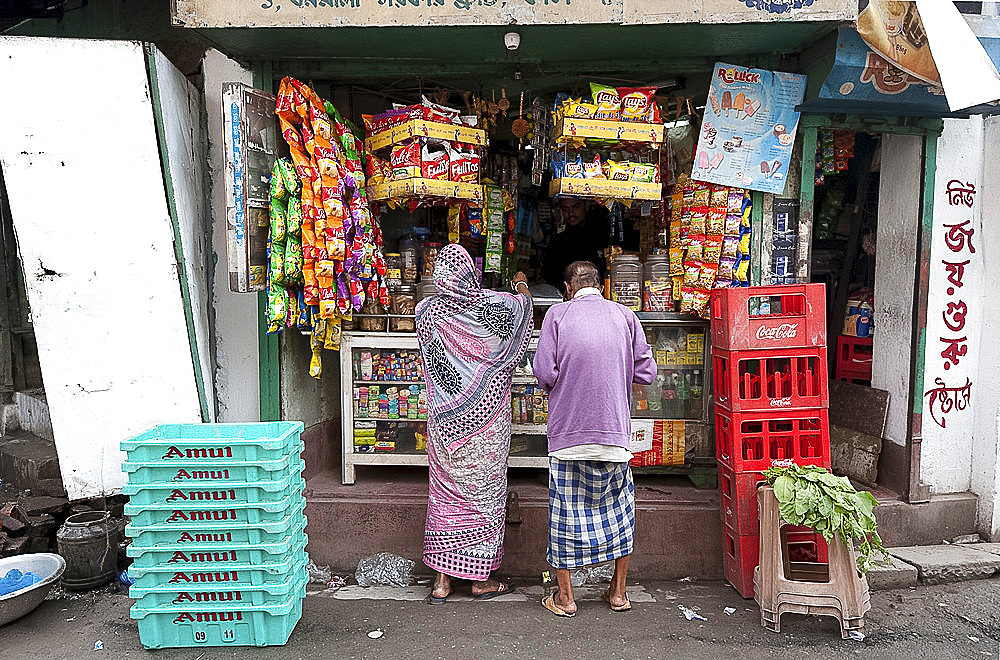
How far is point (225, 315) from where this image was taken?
4891 mm

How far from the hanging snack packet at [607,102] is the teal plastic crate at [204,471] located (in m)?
2.88

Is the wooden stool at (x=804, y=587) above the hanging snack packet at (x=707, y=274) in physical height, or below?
below

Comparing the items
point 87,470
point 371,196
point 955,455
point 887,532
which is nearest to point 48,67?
point 371,196

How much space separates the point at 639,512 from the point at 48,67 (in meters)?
4.69

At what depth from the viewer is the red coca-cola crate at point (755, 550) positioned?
4.06 m

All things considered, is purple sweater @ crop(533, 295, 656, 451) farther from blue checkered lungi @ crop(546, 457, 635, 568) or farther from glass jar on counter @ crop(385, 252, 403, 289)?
glass jar on counter @ crop(385, 252, 403, 289)

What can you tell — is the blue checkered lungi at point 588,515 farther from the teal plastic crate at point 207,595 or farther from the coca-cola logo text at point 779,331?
the teal plastic crate at point 207,595

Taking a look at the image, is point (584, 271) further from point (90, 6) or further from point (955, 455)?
point (90, 6)

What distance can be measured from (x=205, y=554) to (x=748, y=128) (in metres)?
4.15

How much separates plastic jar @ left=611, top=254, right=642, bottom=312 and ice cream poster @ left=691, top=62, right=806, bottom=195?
735 millimetres

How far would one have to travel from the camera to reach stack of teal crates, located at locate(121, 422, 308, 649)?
3463 mm

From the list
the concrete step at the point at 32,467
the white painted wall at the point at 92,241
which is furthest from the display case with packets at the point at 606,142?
the concrete step at the point at 32,467

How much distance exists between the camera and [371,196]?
15.2 ft

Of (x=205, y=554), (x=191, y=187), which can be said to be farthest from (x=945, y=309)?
(x=191, y=187)
